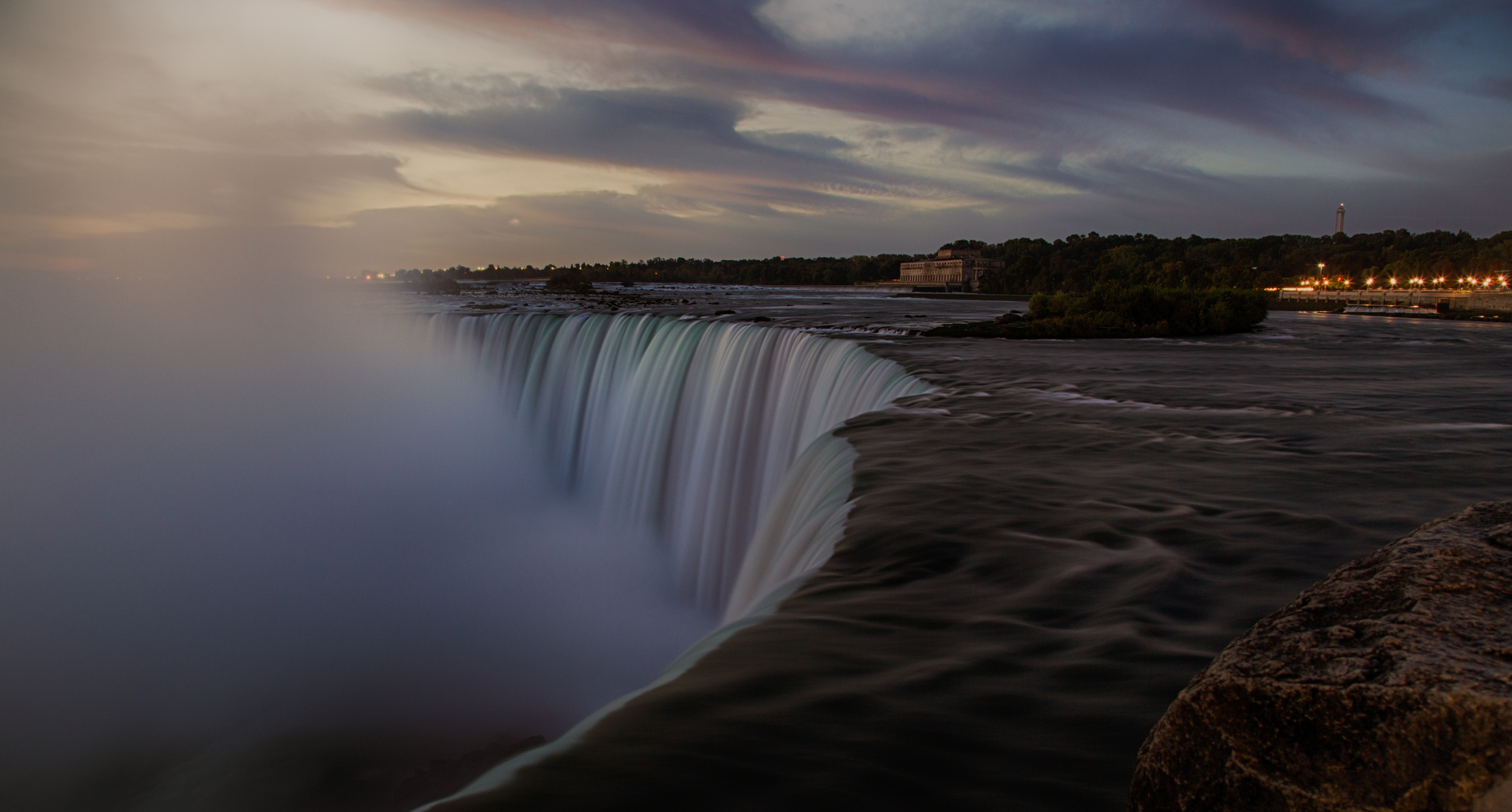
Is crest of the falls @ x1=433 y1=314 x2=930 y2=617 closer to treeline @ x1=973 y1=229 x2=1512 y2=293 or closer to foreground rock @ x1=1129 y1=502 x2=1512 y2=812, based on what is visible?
foreground rock @ x1=1129 y1=502 x2=1512 y2=812

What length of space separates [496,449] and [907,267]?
179m

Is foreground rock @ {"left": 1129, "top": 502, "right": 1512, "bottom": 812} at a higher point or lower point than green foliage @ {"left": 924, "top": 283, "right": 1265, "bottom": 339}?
lower

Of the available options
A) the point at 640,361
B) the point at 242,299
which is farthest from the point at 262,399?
the point at 242,299

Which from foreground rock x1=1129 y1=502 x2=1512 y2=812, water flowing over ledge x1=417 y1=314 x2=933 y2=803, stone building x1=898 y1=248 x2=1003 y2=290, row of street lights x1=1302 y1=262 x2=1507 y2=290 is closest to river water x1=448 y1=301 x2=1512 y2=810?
water flowing over ledge x1=417 y1=314 x2=933 y2=803

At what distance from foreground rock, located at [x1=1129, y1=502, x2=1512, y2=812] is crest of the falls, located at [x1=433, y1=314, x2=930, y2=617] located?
140 inches

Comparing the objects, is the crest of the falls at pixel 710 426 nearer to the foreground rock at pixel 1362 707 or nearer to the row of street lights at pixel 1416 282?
the foreground rock at pixel 1362 707

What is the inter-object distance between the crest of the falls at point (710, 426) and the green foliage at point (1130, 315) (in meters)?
9.78

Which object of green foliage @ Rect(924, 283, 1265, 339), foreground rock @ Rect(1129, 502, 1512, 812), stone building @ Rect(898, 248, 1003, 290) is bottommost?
foreground rock @ Rect(1129, 502, 1512, 812)

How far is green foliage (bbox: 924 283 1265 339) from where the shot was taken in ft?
91.9

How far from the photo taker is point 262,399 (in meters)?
39.9

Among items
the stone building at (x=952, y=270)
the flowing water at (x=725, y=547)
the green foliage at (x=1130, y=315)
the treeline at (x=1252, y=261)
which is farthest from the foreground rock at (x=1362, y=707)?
the stone building at (x=952, y=270)

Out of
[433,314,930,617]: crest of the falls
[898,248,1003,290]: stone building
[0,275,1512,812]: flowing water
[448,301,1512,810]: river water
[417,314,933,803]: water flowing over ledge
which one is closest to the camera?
[448,301,1512,810]: river water

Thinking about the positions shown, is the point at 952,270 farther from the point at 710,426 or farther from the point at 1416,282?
the point at 710,426

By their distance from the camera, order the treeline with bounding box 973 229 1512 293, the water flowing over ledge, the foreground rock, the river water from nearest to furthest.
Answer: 1. the foreground rock
2. the river water
3. the water flowing over ledge
4. the treeline with bounding box 973 229 1512 293
